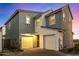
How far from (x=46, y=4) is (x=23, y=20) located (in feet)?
1.76

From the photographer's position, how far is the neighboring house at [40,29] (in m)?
5.03

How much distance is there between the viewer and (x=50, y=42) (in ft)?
16.8

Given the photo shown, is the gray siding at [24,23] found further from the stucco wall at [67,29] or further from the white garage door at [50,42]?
the stucco wall at [67,29]

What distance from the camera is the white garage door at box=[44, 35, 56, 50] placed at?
5.07m

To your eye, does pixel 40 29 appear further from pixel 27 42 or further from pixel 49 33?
pixel 27 42

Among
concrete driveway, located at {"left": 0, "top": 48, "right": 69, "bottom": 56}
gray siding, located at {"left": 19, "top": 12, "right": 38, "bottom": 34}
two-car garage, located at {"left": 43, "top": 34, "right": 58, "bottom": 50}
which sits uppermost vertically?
gray siding, located at {"left": 19, "top": 12, "right": 38, "bottom": 34}

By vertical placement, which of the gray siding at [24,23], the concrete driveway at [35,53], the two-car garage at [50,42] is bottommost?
the concrete driveway at [35,53]

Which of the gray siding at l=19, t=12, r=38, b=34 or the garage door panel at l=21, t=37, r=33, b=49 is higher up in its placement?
the gray siding at l=19, t=12, r=38, b=34

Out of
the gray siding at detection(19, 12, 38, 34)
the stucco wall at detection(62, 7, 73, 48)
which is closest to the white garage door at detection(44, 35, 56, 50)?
the stucco wall at detection(62, 7, 73, 48)

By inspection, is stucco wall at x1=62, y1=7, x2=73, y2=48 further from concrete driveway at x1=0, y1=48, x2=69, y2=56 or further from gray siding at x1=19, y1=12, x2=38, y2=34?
gray siding at x1=19, y1=12, x2=38, y2=34

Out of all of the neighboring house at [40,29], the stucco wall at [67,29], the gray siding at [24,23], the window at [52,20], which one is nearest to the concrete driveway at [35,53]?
the neighboring house at [40,29]

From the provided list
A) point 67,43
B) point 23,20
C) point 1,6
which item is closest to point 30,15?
point 23,20

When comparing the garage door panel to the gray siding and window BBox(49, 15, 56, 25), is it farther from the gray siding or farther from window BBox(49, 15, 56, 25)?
window BBox(49, 15, 56, 25)

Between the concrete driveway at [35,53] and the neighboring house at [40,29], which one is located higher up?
the neighboring house at [40,29]
